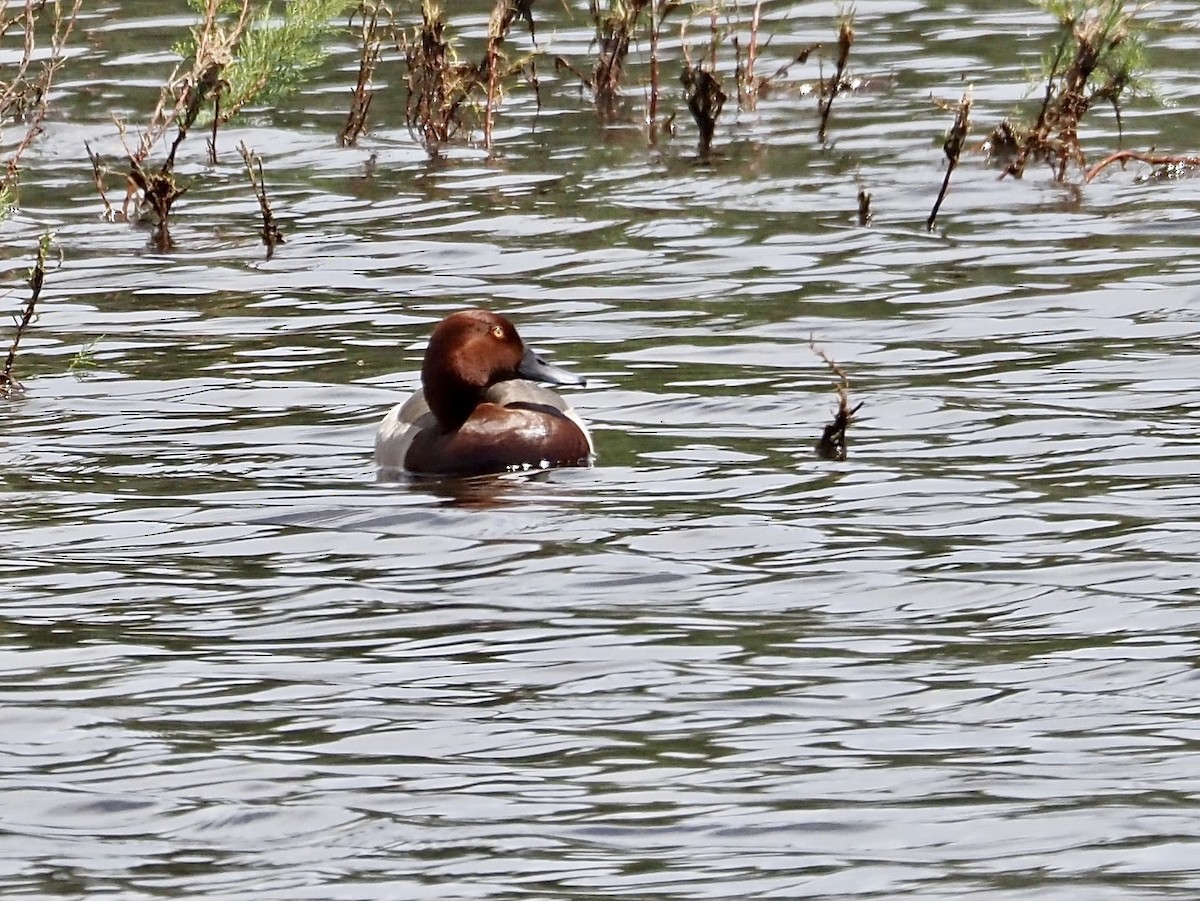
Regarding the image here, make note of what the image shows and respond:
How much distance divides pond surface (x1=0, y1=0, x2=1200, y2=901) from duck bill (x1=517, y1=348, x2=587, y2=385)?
0.26m

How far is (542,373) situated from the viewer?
9242 mm

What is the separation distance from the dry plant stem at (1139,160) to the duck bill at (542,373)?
4450 millimetres

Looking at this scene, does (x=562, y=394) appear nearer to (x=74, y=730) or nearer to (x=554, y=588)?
(x=554, y=588)

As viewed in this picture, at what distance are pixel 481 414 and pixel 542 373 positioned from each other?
0.31m

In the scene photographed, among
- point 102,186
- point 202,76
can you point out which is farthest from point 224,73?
point 102,186

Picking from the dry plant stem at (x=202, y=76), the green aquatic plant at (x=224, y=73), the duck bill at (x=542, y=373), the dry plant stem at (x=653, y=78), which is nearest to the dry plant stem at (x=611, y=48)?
the dry plant stem at (x=653, y=78)

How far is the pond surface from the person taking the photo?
516cm

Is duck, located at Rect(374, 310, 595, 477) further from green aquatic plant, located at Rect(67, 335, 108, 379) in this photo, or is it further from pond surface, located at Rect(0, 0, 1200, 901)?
green aquatic plant, located at Rect(67, 335, 108, 379)

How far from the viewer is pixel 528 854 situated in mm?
5031

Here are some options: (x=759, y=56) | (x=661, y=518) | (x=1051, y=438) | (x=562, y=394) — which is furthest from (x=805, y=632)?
(x=759, y=56)

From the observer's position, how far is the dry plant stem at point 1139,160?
1280 cm

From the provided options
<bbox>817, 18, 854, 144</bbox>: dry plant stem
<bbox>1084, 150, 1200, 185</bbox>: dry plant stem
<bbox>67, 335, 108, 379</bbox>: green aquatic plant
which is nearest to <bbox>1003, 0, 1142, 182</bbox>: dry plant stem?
<bbox>1084, 150, 1200, 185</bbox>: dry plant stem

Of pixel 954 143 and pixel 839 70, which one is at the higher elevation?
pixel 839 70

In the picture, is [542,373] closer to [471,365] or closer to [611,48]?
[471,365]
